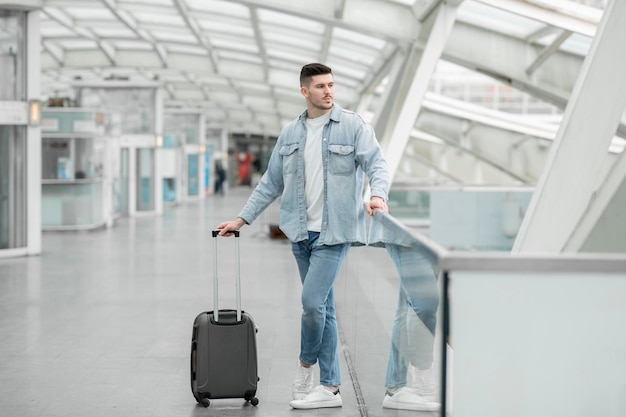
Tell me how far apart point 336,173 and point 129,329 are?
4.30 metres

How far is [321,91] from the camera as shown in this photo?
5898mm

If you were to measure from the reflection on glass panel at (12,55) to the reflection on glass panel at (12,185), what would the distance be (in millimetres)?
577

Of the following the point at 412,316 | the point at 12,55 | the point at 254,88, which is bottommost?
the point at 412,316

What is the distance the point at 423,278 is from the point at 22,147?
14.5 m

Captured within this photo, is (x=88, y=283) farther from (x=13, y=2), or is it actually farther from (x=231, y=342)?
(x=231, y=342)

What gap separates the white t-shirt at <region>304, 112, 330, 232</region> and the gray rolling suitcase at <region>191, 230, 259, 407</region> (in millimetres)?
482

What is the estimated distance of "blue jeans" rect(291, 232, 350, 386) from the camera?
591cm

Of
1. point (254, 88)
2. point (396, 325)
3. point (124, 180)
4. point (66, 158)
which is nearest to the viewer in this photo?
point (396, 325)

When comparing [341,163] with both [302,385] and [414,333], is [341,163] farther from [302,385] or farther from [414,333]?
[414,333]

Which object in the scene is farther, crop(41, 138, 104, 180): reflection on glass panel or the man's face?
Answer: crop(41, 138, 104, 180): reflection on glass panel

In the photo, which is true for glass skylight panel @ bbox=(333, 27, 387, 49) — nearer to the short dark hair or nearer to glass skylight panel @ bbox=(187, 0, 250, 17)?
glass skylight panel @ bbox=(187, 0, 250, 17)

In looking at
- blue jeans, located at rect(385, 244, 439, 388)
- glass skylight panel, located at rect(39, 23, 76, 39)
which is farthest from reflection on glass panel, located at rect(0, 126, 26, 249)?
blue jeans, located at rect(385, 244, 439, 388)

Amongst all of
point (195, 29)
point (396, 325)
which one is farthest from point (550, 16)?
point (195, 29)

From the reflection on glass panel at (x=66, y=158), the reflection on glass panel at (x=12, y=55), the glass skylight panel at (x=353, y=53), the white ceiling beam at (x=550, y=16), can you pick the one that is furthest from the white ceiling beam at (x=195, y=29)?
the white ceiling beam at (x=550, y=16)
